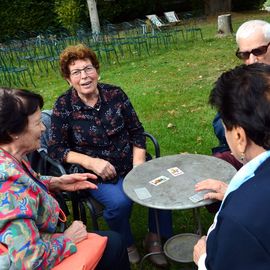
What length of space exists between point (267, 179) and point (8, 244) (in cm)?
111

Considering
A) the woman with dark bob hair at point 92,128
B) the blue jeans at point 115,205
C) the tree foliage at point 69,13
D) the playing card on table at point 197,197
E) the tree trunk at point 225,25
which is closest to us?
the playing card on table at point 197,197

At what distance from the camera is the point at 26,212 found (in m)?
1.83

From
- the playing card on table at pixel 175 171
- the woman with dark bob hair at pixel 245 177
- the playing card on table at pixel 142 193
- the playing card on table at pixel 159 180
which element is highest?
the woman with dark bob hair at pixel 245 177

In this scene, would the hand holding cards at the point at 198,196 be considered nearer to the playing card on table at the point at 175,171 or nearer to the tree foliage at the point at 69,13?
the playing card on table at the point at 175,171

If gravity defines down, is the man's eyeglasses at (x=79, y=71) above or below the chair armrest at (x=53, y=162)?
above

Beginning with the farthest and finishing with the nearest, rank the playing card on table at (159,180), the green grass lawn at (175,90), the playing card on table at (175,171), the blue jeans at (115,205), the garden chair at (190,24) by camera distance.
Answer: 1. the garden chair at (190,24)
2. the green grass lawn at (175,90)
3. the blue jeans at (115,205)
4. the playing card on table at (175,171)
5. the playing card on table at (159,180)

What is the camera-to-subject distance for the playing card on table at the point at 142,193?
93.6 inches

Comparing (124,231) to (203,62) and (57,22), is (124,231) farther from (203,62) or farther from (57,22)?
(57,22)

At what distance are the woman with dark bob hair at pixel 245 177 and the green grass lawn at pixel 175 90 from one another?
1.69 metres

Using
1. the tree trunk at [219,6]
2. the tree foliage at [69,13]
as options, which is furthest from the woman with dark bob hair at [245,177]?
the tree trunk at [219,6]

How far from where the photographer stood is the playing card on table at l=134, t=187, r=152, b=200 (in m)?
2.38

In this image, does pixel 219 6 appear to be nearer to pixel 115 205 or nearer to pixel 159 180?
pixel 115 205

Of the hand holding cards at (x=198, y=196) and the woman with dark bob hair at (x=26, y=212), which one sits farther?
the hand holding cards at (x=198, y=196)

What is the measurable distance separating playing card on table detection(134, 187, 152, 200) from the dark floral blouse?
0.65 metres
